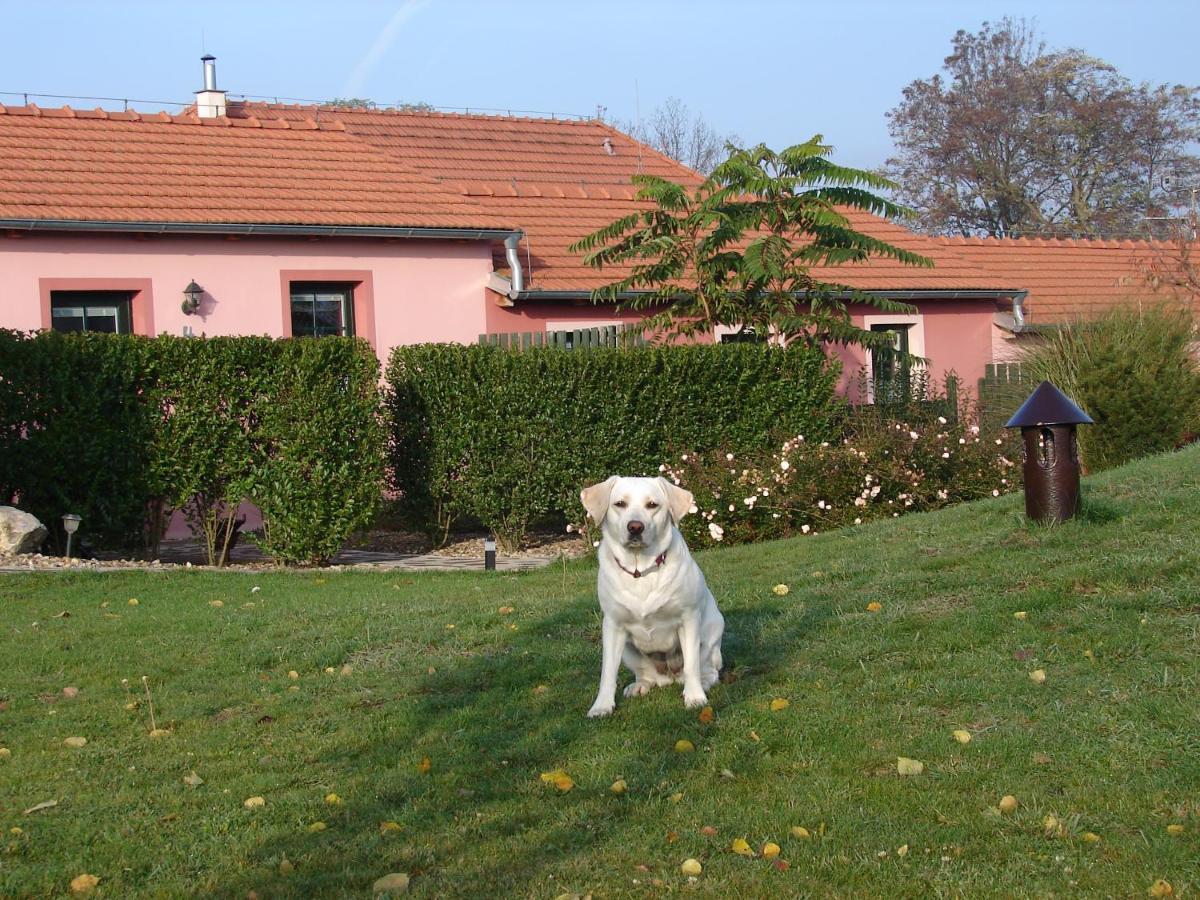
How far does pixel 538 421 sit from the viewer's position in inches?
587

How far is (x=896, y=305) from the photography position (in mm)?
17953

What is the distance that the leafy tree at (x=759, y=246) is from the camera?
16797 mm

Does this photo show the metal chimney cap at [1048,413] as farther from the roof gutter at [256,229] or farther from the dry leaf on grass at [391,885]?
the roof gutter at [256,229]

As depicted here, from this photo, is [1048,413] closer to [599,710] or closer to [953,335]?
[599,710]

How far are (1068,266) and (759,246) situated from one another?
44.7ft

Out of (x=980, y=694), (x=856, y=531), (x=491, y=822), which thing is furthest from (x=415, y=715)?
(x=856, y=531)

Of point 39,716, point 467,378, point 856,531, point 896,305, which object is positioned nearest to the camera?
point 39,716

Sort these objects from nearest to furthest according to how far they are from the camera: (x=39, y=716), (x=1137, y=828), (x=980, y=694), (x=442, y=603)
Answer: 1. (x=1137, y=828)
2. (x=980, y=694)
3. (x=39, y=716)
4. (x=442, y=603)

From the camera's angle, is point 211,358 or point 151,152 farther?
point 151,152

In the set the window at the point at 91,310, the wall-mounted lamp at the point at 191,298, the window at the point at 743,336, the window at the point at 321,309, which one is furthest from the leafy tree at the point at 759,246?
the window at the point at 91,310

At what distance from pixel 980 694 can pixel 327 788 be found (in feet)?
9.53

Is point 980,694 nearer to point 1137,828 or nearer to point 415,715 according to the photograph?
point 1137,828

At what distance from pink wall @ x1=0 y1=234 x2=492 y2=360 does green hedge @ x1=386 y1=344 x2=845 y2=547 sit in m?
2.91

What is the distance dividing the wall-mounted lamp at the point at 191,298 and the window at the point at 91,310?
2.22 feet
